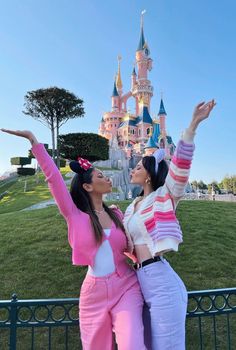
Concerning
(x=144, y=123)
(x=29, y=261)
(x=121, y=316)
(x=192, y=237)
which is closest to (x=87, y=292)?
(x=121, y=316)

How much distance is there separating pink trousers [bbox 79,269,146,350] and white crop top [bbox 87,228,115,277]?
0.04 metres

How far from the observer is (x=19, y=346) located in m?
5.43

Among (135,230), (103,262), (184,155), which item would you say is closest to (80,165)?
(135,230)

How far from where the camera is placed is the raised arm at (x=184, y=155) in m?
2.55

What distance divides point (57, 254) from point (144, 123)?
4643 centimetres

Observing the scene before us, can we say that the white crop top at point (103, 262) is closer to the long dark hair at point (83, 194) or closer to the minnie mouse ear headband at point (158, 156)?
the long dark hair at point (83, 194)

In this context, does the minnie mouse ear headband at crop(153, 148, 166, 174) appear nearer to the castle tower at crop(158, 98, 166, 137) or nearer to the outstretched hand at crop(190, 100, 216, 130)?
the outstretched hand at crop(190, 100, 216, 130)

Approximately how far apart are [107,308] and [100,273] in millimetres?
274

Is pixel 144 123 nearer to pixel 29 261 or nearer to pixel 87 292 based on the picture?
pixel 29 261

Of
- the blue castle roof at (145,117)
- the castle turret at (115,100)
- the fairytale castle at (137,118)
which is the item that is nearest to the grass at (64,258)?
the fairytale castle at (137,118)

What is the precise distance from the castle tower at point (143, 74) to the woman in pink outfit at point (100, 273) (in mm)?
53979

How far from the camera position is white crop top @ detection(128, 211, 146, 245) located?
8.94 feet

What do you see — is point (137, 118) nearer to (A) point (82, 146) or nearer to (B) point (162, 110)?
(B) point (162, 110)

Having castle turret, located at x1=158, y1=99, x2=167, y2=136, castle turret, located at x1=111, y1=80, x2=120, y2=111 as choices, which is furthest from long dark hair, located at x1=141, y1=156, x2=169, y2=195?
castle turret, located at x1=111, y1=80, x2=120, y2=111
